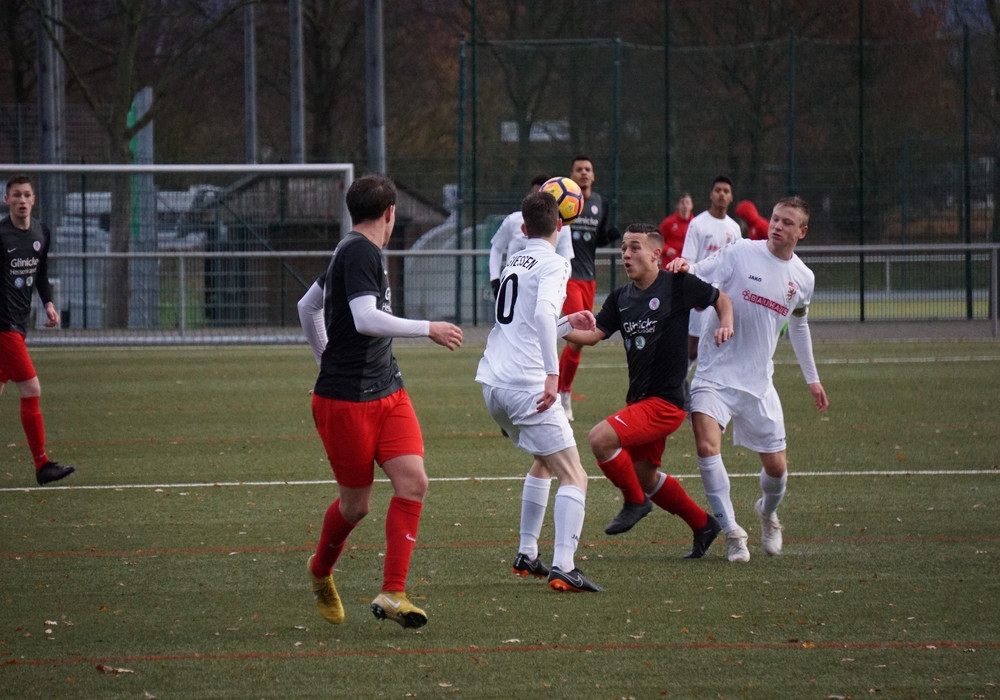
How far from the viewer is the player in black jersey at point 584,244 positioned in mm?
11305

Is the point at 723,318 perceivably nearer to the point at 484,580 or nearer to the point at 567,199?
the point at 567,199

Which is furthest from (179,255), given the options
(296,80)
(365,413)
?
(365,413)

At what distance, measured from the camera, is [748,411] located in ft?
21.1

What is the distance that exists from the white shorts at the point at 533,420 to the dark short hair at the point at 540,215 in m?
0.75

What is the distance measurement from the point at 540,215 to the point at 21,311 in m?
4.82

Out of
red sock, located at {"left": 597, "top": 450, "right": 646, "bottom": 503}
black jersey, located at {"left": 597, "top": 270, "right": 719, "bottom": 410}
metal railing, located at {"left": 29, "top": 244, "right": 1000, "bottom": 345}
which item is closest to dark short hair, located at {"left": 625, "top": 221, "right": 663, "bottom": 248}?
black jersey, located at {"left": 597, "top": 270, "right": 719, "bottom": 410}

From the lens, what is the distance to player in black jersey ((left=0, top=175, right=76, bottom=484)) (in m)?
8.78

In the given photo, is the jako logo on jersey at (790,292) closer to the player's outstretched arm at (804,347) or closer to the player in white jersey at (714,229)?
the player's outstretched arm at (804,347)

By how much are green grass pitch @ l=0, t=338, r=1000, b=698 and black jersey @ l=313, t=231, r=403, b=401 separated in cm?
102

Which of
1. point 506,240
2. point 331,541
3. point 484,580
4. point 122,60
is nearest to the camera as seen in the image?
point 331,541

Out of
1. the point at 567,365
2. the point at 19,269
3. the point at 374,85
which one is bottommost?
the point at 567,365

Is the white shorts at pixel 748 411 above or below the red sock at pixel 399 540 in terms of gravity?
above

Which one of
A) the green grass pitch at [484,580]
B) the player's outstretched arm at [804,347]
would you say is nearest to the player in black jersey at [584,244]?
the green grass pitch at [484,580]

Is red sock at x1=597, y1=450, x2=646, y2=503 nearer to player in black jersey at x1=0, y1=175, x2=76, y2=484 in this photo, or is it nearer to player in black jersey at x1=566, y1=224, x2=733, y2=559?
player in black jersey at x1=566, y1=224, x2=733, y2=559
